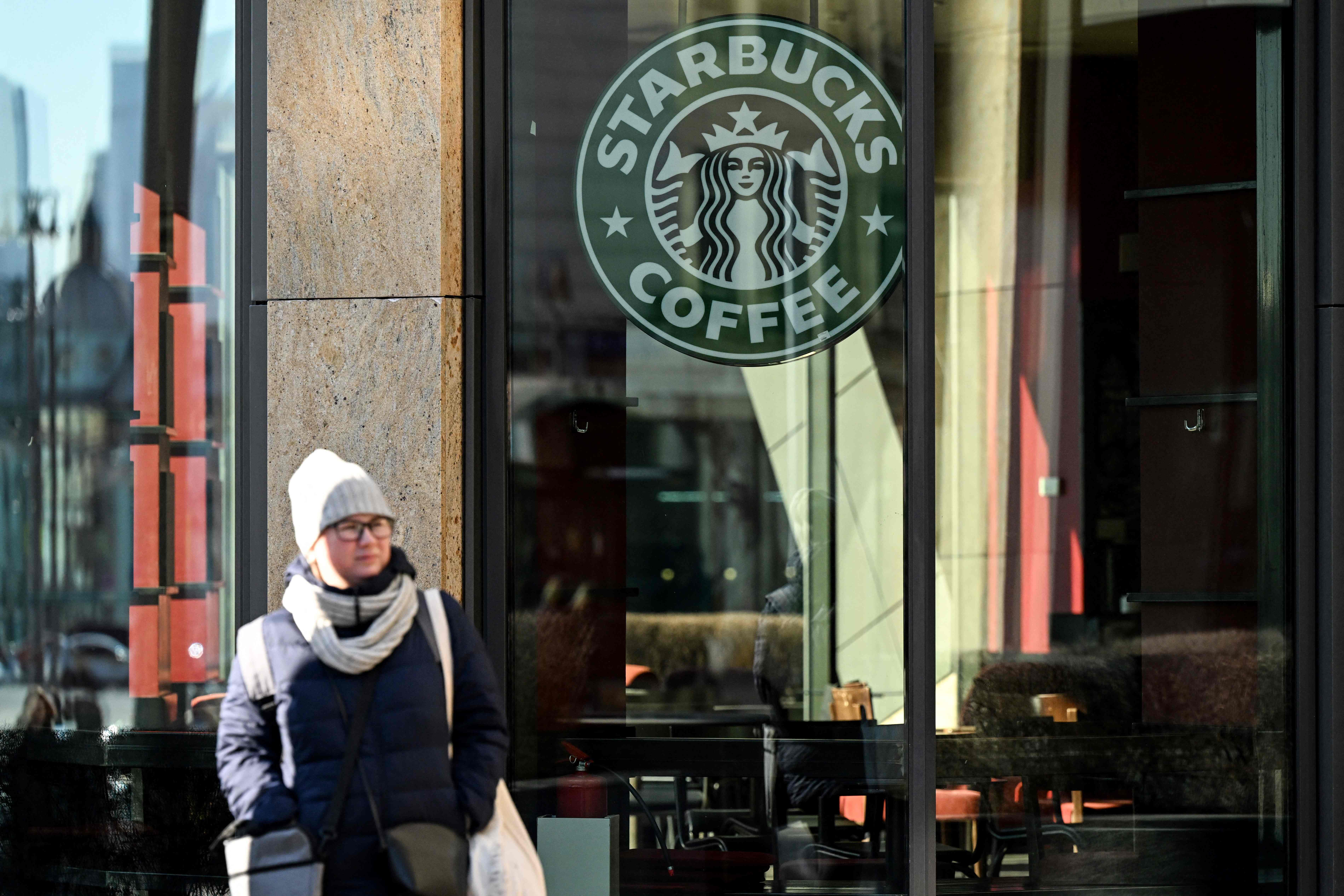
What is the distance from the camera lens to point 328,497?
2.98 m

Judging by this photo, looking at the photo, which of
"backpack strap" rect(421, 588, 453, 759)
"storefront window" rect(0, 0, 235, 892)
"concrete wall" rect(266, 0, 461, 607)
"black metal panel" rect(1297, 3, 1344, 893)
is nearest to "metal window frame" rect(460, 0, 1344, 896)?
"black metal panel" rect(1297, 3, 1344, 893)

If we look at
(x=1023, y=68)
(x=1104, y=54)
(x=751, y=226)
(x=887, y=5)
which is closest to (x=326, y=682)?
(x=751, y=226)

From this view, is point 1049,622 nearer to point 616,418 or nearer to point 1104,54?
point 1104,54

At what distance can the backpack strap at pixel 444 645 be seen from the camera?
10.0 feet

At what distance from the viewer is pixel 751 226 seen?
15.0ft

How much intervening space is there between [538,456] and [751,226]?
111 centimetres

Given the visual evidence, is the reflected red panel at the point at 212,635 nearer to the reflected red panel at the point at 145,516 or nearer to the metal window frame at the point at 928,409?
the reflected red panel at the point at 145,516

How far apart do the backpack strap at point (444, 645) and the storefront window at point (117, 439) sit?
1740mm

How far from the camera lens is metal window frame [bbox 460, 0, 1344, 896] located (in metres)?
4.23

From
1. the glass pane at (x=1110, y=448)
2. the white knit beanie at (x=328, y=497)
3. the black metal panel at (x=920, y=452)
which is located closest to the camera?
the white knit beanie at (x=328, y=497)

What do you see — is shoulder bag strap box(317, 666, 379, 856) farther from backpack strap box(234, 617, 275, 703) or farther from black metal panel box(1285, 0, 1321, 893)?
black metal panel box(1285, 0, 1321, 893)

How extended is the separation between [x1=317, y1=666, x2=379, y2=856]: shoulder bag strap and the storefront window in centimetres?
184

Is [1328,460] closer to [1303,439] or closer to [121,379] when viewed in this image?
[1303,439]

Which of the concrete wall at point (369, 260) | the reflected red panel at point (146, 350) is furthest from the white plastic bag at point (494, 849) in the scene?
the reflected red panel at point (146, 350)
